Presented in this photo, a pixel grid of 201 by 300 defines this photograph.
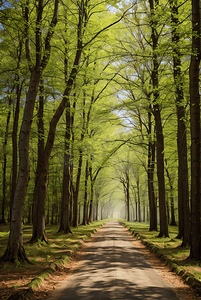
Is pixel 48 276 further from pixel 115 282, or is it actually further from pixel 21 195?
pixel 21 195

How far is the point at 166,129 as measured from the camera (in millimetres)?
16906

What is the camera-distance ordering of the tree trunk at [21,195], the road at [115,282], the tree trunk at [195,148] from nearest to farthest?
the road at [115,282], the tree trunk at [21,195], the tree trunk at [195,148]

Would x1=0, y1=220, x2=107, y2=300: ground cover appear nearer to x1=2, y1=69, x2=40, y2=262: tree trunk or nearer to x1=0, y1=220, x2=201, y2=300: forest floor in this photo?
x1=0, y1=220, x2=201, y2=300: forest floor

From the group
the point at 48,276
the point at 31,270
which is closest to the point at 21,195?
the point at 31,270

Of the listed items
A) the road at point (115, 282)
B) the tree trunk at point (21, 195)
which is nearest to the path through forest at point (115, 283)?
the road at point (115, 282)

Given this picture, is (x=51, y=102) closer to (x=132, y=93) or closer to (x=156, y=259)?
(x=132, y=93)

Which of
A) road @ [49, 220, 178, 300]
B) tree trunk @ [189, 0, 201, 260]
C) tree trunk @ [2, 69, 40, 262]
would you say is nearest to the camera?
road @ [49, 220, 178, 300]

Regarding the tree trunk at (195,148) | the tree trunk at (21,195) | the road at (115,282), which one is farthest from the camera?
the tree trunk at (195,148)

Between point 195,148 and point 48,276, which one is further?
point 195,148

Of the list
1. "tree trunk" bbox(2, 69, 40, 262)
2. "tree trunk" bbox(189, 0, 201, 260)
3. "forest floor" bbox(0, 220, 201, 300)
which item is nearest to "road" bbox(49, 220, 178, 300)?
"forest floor" bbox(0, 220, 201, 300)

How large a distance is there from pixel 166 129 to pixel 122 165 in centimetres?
1630

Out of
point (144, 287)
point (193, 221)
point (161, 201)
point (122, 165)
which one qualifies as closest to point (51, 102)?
point (161, 201)

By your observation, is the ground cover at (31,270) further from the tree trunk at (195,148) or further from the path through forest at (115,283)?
the tree trunk at (195,148)

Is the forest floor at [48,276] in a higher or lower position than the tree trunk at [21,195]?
lower
